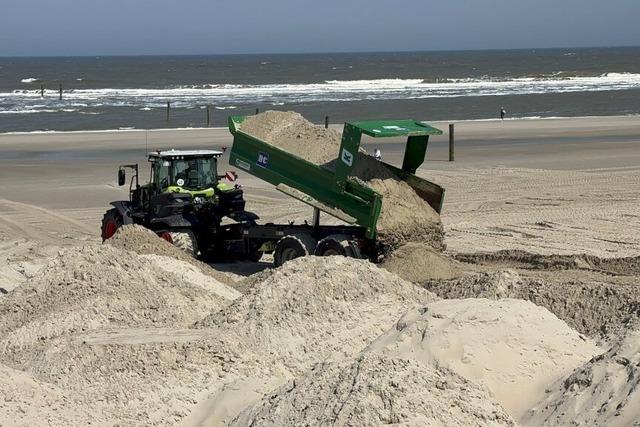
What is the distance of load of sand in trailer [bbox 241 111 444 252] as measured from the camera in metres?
14.2

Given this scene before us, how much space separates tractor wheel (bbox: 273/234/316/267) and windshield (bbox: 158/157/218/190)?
1741 millimetres

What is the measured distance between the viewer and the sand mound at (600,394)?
6.81m

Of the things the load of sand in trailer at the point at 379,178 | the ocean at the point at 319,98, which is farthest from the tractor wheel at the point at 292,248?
the ocean at the point at 319,98

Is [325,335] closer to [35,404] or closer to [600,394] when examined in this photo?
[35,404]

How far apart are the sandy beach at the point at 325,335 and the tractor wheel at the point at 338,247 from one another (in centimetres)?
73

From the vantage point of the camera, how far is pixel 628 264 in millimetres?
14172

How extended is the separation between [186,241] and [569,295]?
6256mm

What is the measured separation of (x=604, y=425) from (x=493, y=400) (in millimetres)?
732

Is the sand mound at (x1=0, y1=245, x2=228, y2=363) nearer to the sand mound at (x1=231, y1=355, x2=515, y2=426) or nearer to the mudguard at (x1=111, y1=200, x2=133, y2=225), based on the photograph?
the sand mound at (x1=231, y1=355, x2=515, y2=426)

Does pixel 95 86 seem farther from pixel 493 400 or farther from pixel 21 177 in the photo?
pixel 493 400

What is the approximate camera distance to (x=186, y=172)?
51.3 ft

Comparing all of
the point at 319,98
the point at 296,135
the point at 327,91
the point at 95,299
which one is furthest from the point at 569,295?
the point at 327,91

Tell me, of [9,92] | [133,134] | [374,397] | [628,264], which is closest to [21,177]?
[133,134]

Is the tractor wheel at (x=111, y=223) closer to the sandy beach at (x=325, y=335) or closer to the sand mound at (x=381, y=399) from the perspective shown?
the sandy beach at (x=325, y=335)
